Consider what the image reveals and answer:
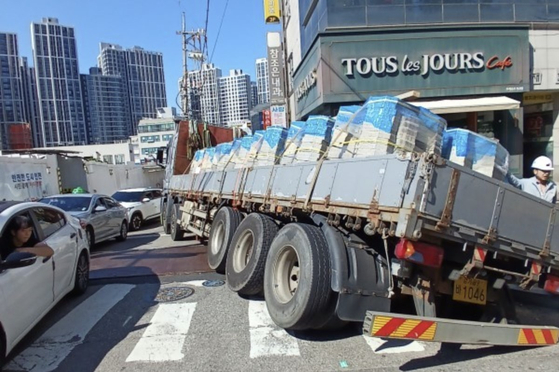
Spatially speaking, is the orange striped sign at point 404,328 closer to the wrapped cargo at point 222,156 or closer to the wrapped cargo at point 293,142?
the wrapped cargo at point 293,142

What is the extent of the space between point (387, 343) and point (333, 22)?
13.1 meters

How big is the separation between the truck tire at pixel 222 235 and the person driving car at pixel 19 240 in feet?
8.40

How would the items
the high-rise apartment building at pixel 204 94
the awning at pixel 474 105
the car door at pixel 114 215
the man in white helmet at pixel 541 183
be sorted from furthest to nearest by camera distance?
the high-rise apartment building at pixel 204 94 → the awning at pixel 474 105 → the car door at pixel 114 215 → the man in white helmet at pixel 541 183

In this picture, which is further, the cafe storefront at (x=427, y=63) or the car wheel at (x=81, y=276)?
the cafe storefront at (x=427, y=63)

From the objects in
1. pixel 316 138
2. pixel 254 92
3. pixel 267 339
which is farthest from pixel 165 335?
pixel 254 92

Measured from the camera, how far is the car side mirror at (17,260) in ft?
11.8

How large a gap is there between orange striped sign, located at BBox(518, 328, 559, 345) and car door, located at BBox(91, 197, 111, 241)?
Result: 30.8 ft

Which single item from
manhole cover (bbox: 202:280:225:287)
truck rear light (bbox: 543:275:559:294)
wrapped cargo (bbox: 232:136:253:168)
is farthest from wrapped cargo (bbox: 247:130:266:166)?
truck rear light (bbox: 543:275:559:294)

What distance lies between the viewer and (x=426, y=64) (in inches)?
576

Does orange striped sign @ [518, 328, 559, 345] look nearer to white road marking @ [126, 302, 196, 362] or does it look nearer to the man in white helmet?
the man in white helmet

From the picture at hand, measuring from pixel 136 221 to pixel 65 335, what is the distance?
10.8m

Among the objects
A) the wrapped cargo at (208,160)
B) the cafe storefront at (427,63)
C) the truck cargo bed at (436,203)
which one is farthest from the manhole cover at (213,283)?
the cafe storefront at (427,63)

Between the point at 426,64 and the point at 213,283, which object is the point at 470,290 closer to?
the point at 213,283

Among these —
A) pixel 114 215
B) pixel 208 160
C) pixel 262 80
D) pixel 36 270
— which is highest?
pixel 262 80
